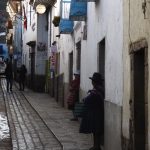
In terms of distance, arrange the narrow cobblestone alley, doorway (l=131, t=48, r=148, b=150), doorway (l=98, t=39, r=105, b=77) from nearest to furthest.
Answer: doorway (l=131, t=48, r=148, b=150)
the narrow cobblestone alley
doorway (l=98, t=39, r=105, b=77)

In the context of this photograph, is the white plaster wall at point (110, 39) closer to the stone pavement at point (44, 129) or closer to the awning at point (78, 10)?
the awning at point (78, 10)

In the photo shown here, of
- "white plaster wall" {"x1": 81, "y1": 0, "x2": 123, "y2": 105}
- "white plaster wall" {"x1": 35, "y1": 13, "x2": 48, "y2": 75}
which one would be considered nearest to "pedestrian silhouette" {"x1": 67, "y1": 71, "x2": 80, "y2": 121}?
"white plaster wall" {"x1": 81, "y1": 0, "x2": 123, "y2": 105}

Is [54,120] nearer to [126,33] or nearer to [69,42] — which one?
[69,42]

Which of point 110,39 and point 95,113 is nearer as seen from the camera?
point 110,39

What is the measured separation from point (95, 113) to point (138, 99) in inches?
120

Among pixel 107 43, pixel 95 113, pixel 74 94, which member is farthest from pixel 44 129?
pixel 107 43

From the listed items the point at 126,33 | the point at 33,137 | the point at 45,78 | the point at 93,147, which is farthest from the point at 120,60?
the point at 45,78

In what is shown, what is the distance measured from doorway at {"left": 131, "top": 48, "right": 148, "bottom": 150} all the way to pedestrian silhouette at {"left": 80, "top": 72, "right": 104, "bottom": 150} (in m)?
2.82

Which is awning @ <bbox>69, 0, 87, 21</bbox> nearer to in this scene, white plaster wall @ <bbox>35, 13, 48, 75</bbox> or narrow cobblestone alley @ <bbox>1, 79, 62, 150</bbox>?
narrow cobblestone alley @ <bbox>1, 79, 62, 150</bbox>

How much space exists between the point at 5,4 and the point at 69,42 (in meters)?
47.1

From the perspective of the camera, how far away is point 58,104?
25438 millimetres

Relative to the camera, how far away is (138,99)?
859 centimetres

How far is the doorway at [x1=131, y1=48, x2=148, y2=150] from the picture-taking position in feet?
28.0

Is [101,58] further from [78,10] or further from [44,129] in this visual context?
[44,129]
